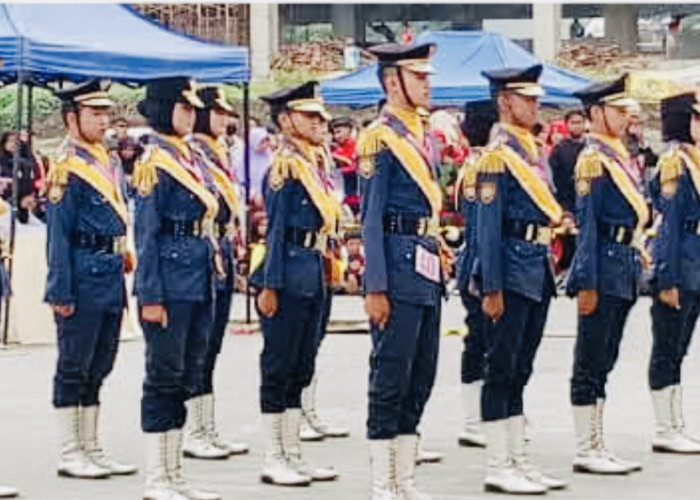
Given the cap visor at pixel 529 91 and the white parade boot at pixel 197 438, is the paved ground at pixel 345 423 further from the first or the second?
the cap visor at pixel 529 91

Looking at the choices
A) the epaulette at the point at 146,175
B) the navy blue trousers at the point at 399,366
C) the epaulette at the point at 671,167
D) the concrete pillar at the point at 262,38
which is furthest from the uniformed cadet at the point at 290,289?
the concrete pillar at the point at 262,38

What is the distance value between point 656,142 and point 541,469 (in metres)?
18.1

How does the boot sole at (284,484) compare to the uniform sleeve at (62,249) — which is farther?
the uniform sleeve at (62,249)

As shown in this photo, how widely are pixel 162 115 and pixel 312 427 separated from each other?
256 cm

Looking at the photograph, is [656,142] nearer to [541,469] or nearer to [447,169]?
[447,169]

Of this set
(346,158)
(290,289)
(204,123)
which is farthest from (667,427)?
(346,158)

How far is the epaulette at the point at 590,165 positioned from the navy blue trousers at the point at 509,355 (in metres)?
0.71

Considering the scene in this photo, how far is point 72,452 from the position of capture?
998 cm

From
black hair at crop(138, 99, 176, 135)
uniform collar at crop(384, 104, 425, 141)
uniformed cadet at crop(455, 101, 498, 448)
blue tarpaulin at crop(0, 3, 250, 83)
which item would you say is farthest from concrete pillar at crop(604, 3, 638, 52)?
uniform collar at crop(384, 104, 425, 141)

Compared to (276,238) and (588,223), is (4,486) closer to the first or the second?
(276,238)

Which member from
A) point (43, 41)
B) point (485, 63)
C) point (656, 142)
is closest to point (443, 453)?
point (43, 41)

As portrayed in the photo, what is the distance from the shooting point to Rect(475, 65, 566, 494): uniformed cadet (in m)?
9.33

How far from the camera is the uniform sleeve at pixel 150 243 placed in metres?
8.92

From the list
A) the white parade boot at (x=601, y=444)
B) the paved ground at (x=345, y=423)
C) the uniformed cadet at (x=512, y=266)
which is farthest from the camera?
the white parade boot at (x=601, y=444)
